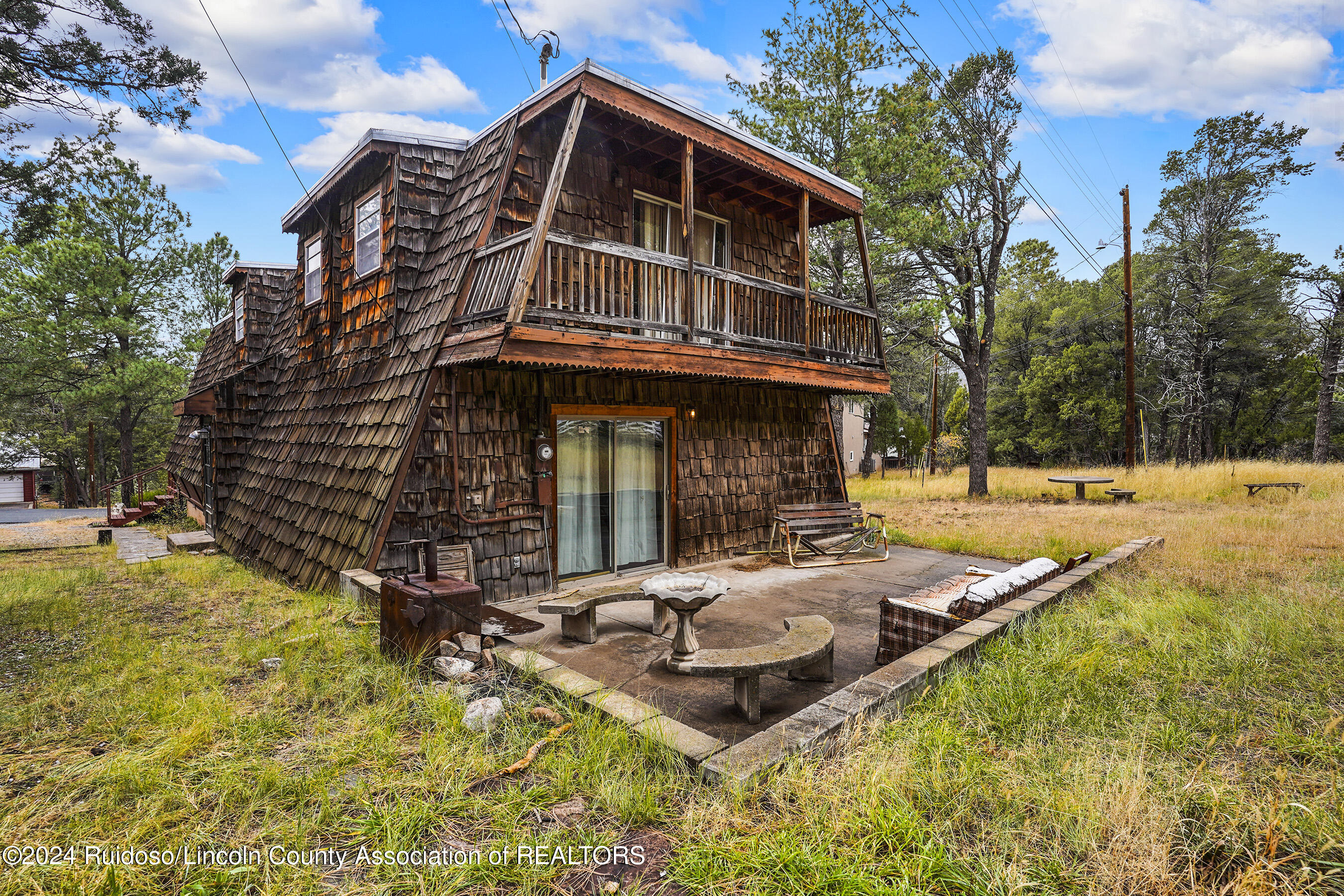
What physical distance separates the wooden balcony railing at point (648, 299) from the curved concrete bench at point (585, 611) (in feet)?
7.81

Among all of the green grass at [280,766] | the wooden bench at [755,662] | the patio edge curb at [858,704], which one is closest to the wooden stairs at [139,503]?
the green grass at [280,766]

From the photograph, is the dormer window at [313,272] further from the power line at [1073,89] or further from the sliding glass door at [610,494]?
the power line at [1073,89]

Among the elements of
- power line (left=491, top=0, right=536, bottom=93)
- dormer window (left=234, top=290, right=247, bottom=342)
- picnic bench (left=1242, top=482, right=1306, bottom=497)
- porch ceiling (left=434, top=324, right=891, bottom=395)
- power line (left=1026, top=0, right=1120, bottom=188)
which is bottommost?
picnic bench (left=1242, top=482, right=1306, bottom=497)

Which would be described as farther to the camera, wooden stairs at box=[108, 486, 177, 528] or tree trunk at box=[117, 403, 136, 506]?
tree trunk at box=[117, 403, 136, 506]

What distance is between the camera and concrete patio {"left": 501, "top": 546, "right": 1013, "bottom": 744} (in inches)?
155

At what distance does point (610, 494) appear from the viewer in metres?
7.41

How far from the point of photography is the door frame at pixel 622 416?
6789 mm

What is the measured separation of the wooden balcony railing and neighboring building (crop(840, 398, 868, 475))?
24.7 metres

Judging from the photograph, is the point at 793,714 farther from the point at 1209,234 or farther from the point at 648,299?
the point at 1209,234

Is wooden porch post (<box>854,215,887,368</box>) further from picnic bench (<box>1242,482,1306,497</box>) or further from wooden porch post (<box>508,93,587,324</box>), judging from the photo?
picnic bench (<box>1242,482,1306,497</box>)

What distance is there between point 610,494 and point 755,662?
411 centimetres

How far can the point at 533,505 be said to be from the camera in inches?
261

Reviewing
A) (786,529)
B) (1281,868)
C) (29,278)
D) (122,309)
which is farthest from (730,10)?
(122,309)

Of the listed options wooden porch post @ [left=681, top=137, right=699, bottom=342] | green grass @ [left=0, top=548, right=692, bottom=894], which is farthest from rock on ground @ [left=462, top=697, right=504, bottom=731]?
wooden porch post @ [left=681, top=137, right=699, bottom=342]
